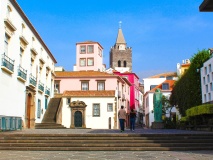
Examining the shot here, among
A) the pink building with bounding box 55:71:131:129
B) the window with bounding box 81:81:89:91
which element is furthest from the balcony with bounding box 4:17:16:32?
the window with bounding box 81:81:89:91

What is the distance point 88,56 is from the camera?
201 feet

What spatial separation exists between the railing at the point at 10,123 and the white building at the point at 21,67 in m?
0.41

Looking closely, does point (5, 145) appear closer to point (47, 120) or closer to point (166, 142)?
point (166, 142)

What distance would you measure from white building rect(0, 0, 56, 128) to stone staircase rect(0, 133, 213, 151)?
21.8 ft

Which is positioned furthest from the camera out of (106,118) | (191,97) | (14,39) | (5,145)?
(106,118)

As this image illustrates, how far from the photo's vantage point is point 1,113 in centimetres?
2019

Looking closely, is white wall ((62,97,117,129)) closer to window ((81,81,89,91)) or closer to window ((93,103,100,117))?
window ((93,103,100,117))

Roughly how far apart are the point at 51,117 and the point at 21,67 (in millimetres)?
10560

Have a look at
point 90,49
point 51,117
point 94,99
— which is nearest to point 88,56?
point 90,49

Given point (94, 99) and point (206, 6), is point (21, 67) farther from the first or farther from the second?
point (206, 6)

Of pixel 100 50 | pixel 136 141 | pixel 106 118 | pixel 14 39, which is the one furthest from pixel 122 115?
pixel 100 50

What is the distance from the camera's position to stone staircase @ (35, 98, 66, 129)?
3059 cm

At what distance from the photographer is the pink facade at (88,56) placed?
60938 mm

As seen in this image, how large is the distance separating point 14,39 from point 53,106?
50.1 ft
